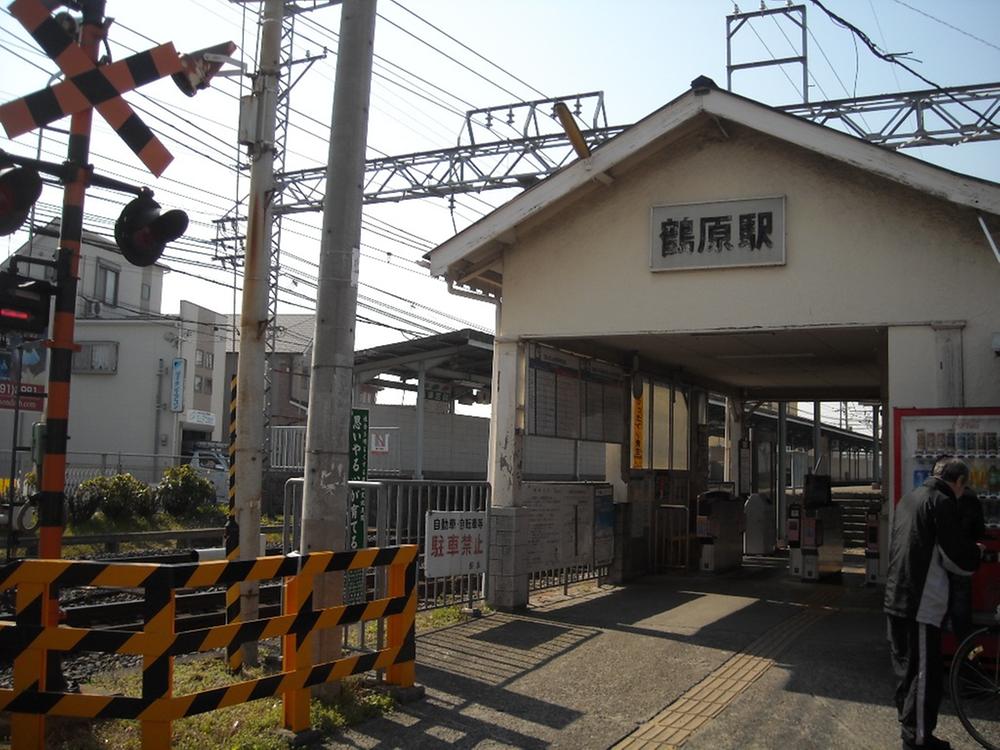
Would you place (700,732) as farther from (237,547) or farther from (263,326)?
(263,326)

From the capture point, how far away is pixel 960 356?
9.27 m

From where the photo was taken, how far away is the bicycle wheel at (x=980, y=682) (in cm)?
612

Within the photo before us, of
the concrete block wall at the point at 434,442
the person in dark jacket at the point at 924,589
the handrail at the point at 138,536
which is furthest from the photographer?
the concrete block wall at the point at 434,442

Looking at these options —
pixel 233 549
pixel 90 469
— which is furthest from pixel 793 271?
pixel 90 469

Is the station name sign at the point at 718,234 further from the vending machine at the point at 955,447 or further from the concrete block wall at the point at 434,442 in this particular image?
the concrete block wall at the point at 434,442

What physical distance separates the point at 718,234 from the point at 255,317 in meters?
5.45

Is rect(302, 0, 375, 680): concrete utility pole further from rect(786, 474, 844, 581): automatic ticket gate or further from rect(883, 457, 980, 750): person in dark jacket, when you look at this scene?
rect(786, 474, 844, 581): automatic ticket gate

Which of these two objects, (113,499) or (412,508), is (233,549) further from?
(113,499)

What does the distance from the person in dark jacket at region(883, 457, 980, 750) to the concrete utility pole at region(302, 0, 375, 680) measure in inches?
148

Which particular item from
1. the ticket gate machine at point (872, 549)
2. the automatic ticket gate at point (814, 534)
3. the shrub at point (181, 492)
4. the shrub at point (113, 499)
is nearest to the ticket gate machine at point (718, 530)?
the automatic ticket gate at point (814, 534)

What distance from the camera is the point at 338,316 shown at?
6.70m

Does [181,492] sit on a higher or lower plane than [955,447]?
lower

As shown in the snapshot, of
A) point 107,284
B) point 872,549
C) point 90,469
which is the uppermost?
point 107,284

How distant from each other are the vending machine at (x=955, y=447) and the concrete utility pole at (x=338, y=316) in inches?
198
